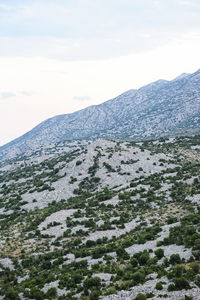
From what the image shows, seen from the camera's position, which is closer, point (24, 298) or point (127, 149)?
point (24, 298)

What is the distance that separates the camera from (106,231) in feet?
151

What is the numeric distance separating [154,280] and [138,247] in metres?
11.0

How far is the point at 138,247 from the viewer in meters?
35.1

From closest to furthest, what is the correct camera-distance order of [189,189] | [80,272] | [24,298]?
[24,298] < [80,272] < [189,189]

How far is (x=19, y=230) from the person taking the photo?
51875 millimetres

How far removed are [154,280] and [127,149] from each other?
7876 centimetres

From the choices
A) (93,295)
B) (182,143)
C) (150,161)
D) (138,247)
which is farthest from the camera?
(182,143)

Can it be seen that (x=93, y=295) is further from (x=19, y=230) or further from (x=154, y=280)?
(x=19, y=230)

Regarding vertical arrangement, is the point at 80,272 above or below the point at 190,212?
above

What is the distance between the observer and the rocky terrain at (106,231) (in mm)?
25641

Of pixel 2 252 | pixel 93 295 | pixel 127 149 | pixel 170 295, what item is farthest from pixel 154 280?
pixel 127 149

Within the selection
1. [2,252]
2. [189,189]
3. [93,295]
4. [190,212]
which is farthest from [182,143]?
[93,295]

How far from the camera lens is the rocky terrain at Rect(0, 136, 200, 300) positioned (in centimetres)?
2564

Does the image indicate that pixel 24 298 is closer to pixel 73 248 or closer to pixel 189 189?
pixel 73 248
